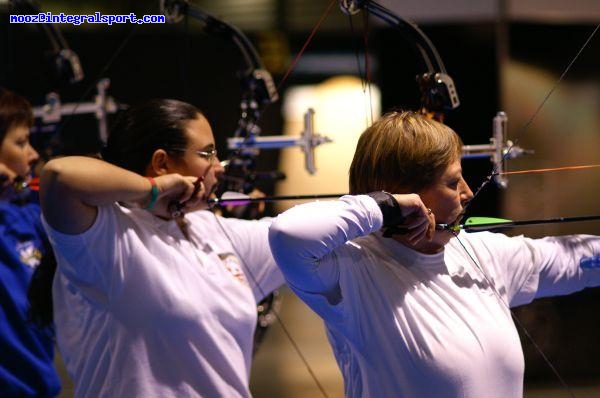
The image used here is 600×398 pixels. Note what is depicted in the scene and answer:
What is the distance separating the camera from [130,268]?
4.70 ft

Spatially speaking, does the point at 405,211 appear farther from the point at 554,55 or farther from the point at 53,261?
the point at 53,261

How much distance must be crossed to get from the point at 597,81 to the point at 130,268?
78 centimetres

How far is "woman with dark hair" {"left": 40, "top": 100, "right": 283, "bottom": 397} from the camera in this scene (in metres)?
1.36

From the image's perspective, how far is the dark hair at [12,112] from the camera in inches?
79.7

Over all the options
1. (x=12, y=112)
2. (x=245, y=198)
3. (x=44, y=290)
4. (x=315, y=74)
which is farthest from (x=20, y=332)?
(x=315, y=74)

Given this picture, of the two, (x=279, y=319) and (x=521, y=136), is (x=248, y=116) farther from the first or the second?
(x=521, y=136)

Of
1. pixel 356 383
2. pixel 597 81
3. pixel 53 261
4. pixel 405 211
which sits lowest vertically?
pixel 356 383

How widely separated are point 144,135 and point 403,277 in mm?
541

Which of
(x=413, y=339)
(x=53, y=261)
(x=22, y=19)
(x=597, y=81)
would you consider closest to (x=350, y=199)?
(x=413, y=339)

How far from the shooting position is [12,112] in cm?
204

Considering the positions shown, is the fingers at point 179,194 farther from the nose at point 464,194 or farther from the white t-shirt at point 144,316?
the nose at point 464,194

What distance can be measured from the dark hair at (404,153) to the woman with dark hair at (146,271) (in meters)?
0.34

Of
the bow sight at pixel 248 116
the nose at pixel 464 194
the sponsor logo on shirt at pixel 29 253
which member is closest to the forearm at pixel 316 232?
the nose at pixel 464 194

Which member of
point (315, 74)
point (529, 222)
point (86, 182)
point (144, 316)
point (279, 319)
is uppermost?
point (315, 74)
